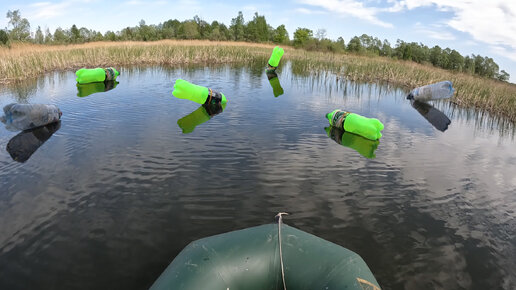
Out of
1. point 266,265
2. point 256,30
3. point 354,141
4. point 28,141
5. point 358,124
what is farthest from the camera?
point 256,30

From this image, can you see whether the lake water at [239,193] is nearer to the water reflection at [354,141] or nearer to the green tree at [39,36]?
the water reflection at [354,141]

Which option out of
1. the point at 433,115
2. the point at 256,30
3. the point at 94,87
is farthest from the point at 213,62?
the point at 256,30

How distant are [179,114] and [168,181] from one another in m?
6.06

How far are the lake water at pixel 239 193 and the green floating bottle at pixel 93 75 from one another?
18.3ft

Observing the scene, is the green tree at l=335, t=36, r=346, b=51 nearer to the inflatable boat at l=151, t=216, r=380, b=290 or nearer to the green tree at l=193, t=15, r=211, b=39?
the green tree at l=193, t=15, r=211, b=39

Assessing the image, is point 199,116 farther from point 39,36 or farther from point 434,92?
point 39,36

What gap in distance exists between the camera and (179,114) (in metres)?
12.6

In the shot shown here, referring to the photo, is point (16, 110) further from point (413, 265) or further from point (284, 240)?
point (413, 265)

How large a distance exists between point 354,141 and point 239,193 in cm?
537

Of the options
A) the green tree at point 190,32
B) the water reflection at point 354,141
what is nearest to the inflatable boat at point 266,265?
the water reflection at point 354,141

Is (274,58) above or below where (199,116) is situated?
above

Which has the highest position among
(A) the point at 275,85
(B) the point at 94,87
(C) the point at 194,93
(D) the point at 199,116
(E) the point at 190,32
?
(E) the point at 190,32

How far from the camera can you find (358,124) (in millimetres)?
10758

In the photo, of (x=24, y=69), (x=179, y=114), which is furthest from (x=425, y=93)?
(x=24, y=69)
